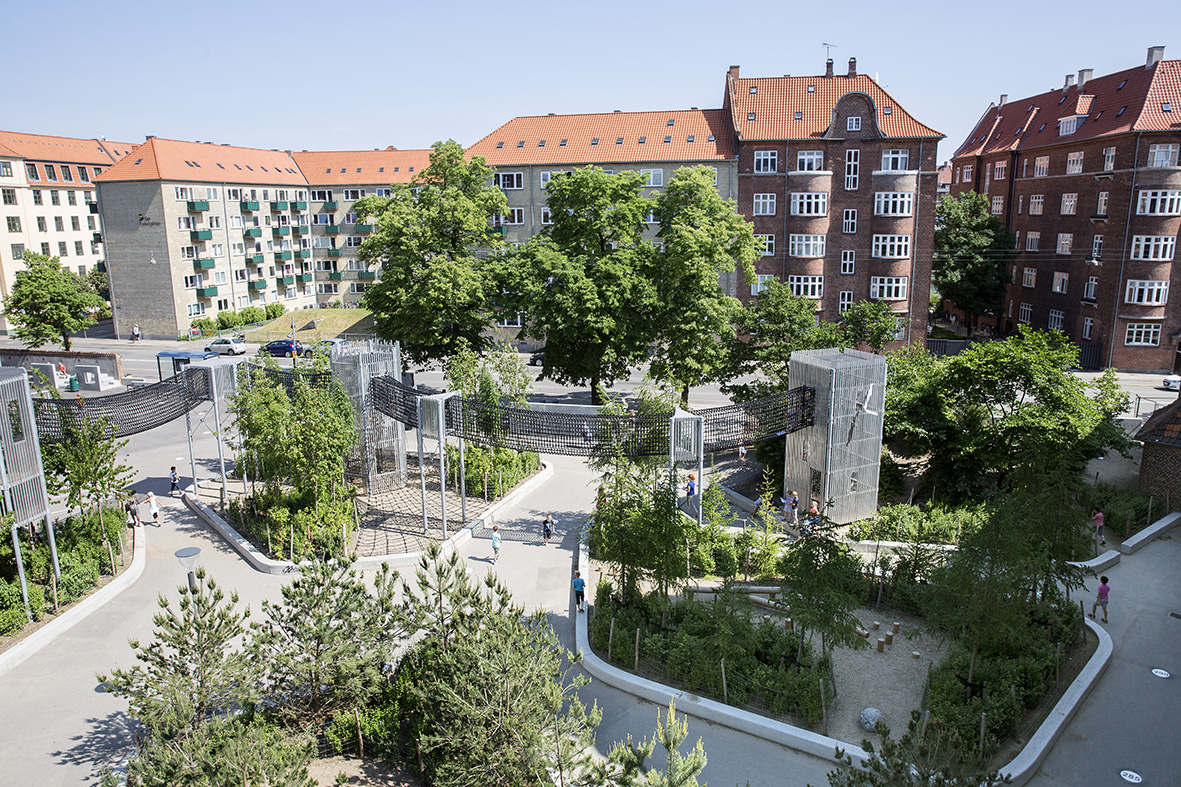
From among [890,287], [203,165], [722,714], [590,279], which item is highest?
[203,165]

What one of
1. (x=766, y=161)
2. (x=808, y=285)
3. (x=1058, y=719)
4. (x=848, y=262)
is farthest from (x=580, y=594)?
(x=766, y=161)

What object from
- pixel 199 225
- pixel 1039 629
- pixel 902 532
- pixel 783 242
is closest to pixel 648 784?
pixel 1039 629

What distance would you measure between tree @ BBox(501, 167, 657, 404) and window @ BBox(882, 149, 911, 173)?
20.6 m

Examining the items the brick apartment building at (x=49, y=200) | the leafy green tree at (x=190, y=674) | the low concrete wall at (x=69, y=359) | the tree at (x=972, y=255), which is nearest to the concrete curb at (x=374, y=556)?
the leafy green tree at (x=190, y=674)

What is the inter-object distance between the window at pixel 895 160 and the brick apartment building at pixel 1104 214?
1127 cm

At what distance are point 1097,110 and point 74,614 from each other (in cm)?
5763

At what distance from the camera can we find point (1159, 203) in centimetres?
4406

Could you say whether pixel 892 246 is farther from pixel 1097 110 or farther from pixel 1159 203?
pixel 1097 110

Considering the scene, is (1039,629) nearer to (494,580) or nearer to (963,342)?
(494,580)

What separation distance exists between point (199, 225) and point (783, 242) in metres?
41.9

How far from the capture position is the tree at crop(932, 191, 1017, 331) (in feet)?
170

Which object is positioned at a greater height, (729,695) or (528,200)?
(528,200)

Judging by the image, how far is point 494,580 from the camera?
13516mm

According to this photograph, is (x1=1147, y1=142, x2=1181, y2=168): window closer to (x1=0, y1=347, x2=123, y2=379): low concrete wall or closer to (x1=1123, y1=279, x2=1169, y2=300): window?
(x1=1123, y1=279, x2=1169, y2=300): window
